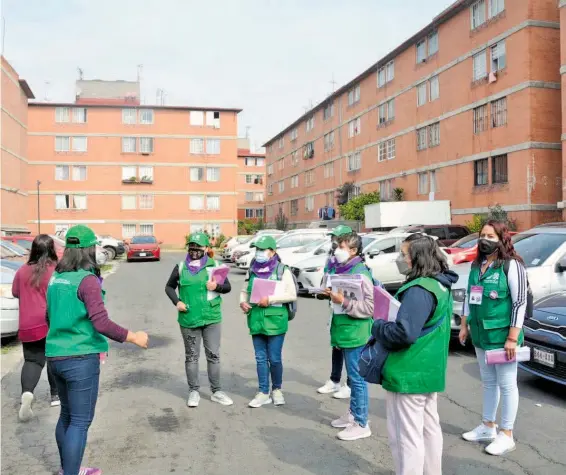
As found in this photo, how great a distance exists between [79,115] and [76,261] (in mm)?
51068

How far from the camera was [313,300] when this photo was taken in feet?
46.3

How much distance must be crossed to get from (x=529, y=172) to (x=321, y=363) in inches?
776

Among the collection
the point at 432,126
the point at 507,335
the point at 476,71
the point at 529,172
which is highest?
the point at 476,71

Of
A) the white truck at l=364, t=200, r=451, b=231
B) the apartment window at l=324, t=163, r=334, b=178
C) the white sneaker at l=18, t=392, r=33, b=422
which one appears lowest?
the white sneaker at l=18, t=392, r=33, b=422

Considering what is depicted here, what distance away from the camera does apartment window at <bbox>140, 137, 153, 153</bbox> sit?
51000 mm

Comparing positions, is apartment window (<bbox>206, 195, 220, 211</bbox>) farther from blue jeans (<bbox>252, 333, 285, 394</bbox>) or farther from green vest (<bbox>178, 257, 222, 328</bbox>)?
blue jeans (<bbox>252, 333, 285, 394</bbox>)

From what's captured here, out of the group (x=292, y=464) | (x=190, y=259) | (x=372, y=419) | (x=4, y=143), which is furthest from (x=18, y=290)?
(x=4, y=143)

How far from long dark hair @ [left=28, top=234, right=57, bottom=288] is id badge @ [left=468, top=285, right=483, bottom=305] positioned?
12.6 ft

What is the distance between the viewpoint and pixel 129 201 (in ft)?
167

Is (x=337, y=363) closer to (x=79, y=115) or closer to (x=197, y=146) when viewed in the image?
(x=197, y=146)

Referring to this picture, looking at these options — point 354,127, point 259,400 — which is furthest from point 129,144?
point 259,400

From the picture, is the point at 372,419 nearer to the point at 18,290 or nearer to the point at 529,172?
the point at 18,290

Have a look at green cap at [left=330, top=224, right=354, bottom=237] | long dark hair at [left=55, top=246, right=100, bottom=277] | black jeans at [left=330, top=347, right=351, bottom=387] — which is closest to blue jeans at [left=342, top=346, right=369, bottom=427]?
black jeans at [left=330, top=347, right=351, bottom=387]

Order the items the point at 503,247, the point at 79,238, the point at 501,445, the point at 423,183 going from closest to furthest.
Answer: the point at 79,238 → the point at 501,445 → the point at 503,247 → the point at 423,183
